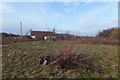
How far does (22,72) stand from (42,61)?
112cm

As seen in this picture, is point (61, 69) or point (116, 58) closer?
point (61, 69)

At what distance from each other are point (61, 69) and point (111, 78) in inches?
67.7

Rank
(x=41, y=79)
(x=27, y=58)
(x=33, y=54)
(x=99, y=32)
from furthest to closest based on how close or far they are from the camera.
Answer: (x=99, y=32), (x=33, y=54), (x=27, y=58), (x=41, y=79)

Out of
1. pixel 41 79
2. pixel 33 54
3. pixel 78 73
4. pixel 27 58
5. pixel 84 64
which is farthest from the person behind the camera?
pixel 33 54

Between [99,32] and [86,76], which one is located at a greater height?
[99,32]

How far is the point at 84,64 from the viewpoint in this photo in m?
7.02

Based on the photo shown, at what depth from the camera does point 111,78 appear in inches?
253

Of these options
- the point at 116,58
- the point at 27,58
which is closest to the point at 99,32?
the point at 116,58

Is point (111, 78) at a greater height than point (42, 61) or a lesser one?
lesser

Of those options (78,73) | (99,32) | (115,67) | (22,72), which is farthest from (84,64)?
(99,32)

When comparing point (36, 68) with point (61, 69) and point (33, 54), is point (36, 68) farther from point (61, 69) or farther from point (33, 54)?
point (33, 54)

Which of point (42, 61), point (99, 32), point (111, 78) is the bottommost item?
point (111, 78)

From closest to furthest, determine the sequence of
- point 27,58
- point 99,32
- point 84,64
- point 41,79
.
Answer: point 41,79 < point 84,64 < point 27,58 < point 99,32

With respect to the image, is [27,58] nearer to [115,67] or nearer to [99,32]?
[115,67]
